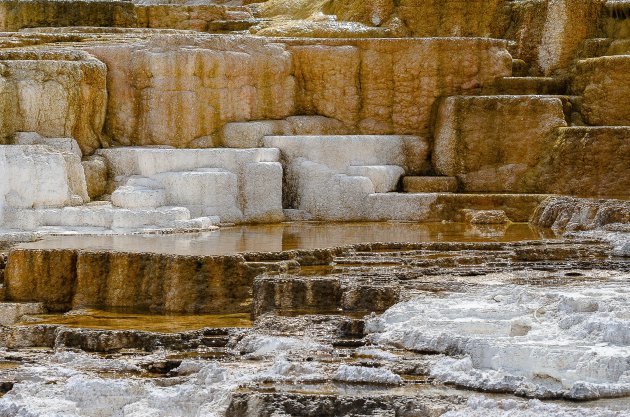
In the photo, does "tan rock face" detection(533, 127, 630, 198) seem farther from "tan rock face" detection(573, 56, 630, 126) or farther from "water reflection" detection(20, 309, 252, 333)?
"water reflection" detection(20, 309, 252, 333)

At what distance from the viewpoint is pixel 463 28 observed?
18953mm

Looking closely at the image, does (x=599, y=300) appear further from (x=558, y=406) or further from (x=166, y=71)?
(x=166, y=71)

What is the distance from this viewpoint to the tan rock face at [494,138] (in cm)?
1562

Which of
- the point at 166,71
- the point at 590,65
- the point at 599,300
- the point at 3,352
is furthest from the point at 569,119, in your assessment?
the point at 3,352

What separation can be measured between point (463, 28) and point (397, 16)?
1034 mm

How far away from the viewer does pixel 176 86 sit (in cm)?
1555

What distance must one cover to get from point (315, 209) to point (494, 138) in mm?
2559

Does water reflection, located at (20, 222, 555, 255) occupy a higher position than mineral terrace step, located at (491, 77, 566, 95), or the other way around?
mineral terrace step, located at (491, 77, 566, 95)

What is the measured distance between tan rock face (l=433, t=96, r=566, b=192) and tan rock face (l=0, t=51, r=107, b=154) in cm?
454

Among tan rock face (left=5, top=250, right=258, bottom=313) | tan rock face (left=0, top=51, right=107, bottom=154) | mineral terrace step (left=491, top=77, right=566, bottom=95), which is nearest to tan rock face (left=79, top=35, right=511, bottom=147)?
mineral terrace step (left=491, top=77, right=566, bottom=95)

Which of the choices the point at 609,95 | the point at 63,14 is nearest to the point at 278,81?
the point at 609,95

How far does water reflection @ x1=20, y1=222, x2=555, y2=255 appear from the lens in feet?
37.0

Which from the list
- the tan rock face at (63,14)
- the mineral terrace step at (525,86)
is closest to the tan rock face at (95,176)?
the mineral terrace step at (525,86)

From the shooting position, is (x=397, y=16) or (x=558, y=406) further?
(x=397, y=16)
